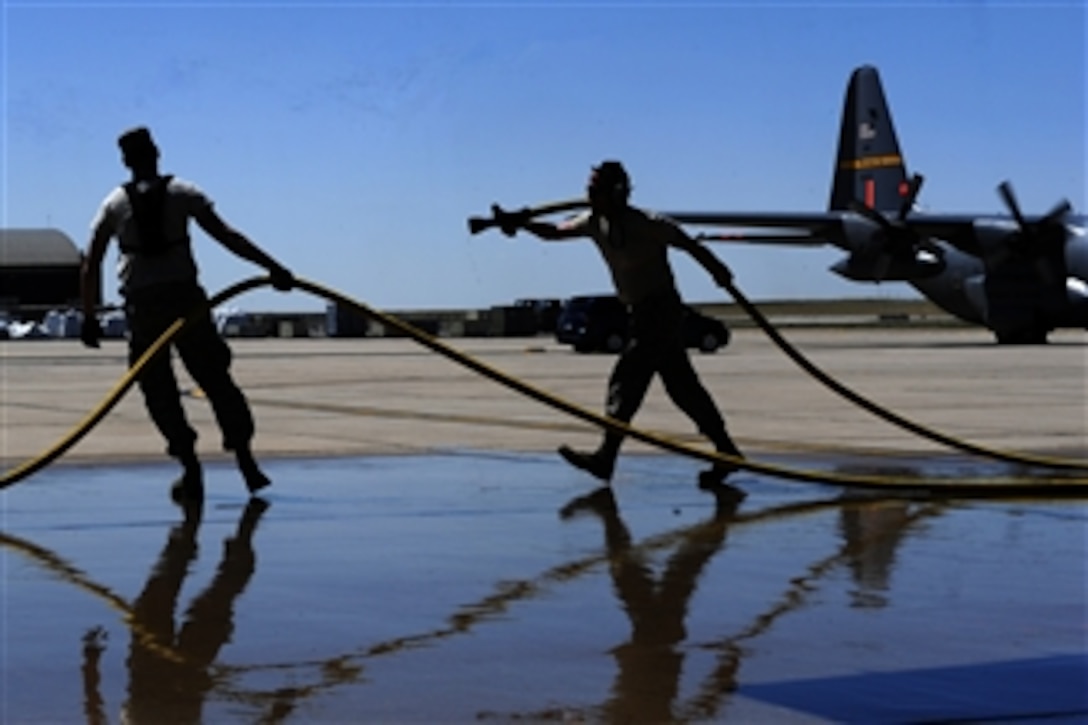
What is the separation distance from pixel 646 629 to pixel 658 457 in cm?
749

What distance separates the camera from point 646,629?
6570mm

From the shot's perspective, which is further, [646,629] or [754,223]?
[754,223]

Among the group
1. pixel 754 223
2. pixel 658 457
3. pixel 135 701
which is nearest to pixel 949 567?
pixel 135 701

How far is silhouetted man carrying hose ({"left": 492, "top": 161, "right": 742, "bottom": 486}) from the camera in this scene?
1182 cm

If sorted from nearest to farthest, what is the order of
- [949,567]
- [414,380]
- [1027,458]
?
[949,567]
[1027,458]
[414,380]

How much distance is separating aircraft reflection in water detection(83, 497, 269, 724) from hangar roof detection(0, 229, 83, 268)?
14113 cm

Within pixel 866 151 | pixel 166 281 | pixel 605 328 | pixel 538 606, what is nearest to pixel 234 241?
pixel 166 281

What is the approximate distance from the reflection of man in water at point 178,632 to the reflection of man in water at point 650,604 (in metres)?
1.18

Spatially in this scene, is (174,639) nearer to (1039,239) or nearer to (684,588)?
(684,588)

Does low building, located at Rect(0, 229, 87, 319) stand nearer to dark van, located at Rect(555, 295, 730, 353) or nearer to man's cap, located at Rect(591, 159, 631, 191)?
A: dark van, located at Rect(555, 295, 730, 353)

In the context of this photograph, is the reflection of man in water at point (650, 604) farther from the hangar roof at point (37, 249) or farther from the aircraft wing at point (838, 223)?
the hangar roof at point (37, 249)

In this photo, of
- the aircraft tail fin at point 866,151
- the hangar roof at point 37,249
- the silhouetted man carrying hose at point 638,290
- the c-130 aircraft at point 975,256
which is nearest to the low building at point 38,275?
the hangar roof at point 37,249

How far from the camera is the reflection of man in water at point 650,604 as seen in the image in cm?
532

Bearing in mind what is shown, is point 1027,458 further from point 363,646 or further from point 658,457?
point 363,646
